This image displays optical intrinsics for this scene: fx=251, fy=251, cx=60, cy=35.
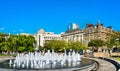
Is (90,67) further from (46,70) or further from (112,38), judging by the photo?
(112,38)

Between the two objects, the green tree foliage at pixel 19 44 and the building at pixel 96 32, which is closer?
the green tree foliage at pixel 19 44

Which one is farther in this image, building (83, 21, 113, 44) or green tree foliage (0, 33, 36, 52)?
building (83, 21, 113, 44)

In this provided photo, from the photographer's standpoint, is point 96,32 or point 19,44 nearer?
point 19,44

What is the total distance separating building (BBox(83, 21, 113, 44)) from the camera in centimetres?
10546

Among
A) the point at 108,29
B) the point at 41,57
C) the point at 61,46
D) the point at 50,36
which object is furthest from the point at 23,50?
the point at 50,36

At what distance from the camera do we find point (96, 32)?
106938 mm

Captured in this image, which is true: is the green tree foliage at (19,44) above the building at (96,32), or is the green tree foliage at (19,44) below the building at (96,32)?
below

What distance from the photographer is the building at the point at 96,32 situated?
10546cm

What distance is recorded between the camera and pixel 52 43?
293 feet

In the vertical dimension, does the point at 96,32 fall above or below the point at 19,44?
above

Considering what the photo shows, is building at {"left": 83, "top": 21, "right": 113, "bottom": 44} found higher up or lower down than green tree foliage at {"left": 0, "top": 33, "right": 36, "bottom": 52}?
higher up

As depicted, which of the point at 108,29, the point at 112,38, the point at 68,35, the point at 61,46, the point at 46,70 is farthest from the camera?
the point at 68,35

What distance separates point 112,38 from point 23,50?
25.4 m

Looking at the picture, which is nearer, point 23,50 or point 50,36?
point 23,50
